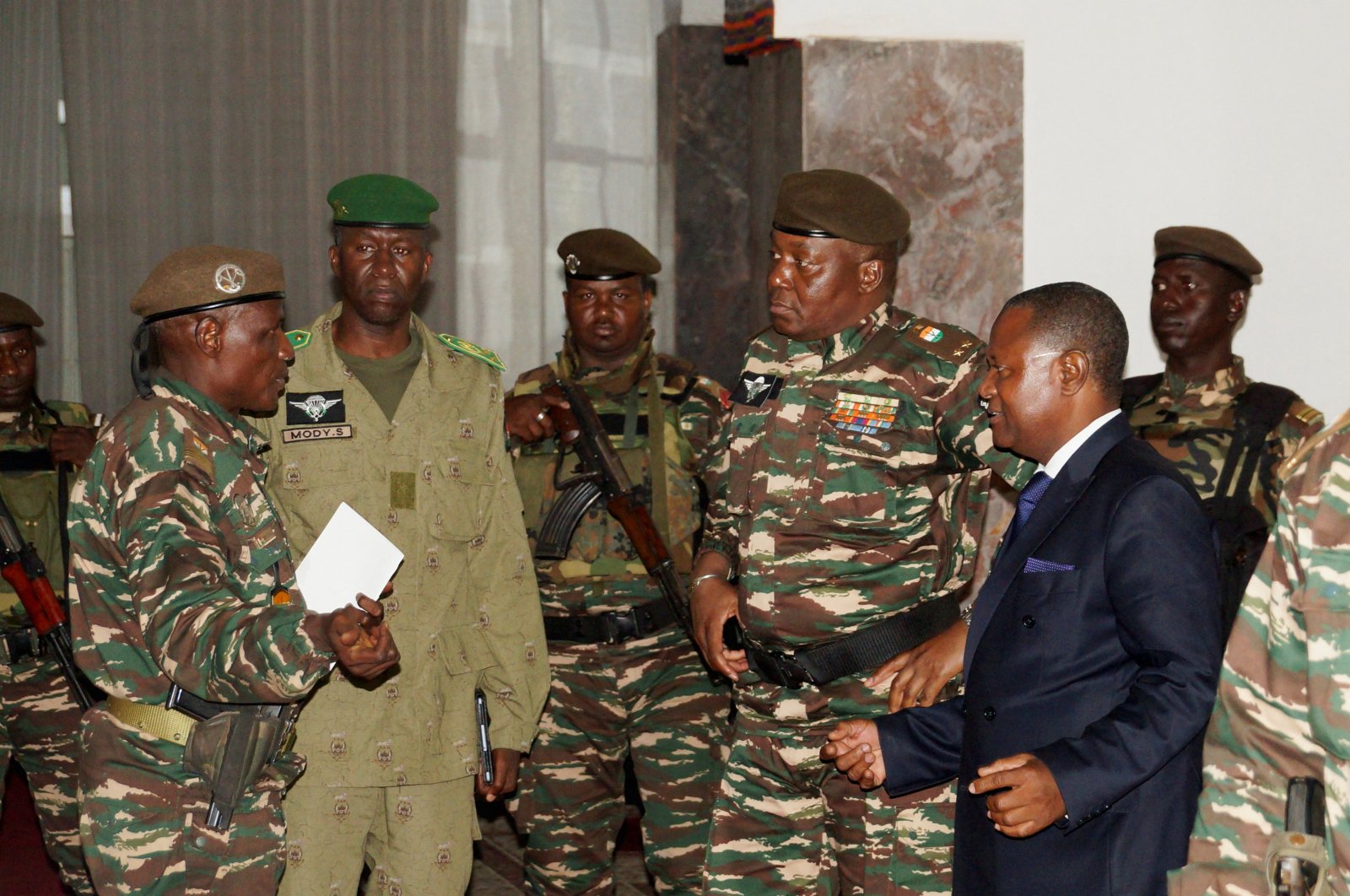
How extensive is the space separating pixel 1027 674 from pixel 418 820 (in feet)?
5.44

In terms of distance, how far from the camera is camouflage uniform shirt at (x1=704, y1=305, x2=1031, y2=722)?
2.93 m

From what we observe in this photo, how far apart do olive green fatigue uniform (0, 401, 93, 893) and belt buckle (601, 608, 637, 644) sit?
198cm

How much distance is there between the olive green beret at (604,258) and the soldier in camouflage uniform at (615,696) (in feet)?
1.41

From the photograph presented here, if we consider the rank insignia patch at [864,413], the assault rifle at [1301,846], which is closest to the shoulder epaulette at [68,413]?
the rank insignia patch at [864,413]

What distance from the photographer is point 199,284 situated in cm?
262

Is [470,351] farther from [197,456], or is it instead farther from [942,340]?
[942,340]

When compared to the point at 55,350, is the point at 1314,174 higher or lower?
higher

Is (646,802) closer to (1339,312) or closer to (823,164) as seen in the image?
(823,164)

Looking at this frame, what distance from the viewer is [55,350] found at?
595 centimetres

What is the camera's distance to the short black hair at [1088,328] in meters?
2.21

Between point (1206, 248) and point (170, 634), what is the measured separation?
296cm

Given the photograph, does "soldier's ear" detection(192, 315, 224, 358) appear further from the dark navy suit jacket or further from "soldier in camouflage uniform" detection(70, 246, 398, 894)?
the dark navy suit jacket

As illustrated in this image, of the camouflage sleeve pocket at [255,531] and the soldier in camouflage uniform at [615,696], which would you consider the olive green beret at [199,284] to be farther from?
the soldier in camouflage uniform at [615,696]

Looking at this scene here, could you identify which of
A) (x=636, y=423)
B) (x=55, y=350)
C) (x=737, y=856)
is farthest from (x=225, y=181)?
(x=737, y=856)
